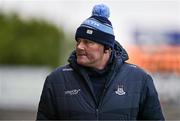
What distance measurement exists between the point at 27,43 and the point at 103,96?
4164 centimetres

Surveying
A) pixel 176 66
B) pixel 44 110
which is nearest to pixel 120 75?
pixel 44 110

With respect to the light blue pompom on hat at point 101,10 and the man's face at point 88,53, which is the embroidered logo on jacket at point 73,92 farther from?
the light blue pompom on hat at point 101,10

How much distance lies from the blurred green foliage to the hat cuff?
1544 inches

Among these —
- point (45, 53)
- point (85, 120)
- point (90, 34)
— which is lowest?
point (45, 53)

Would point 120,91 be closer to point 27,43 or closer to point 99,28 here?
point 99,28

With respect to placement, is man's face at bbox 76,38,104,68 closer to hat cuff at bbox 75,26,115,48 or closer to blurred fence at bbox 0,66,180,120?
hat cuff at bbox 75,26,115,48

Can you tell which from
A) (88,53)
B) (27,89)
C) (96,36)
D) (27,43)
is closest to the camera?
(88,53)

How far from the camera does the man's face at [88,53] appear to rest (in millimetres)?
4898

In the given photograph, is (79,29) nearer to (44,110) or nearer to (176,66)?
(44,110)

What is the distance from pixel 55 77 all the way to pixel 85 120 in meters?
0.35

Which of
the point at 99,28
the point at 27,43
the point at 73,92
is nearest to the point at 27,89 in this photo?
the point at 27,43

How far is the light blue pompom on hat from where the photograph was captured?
5098mm

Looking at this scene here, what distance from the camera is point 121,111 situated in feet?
16.2

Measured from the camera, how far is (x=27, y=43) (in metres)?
46.4
